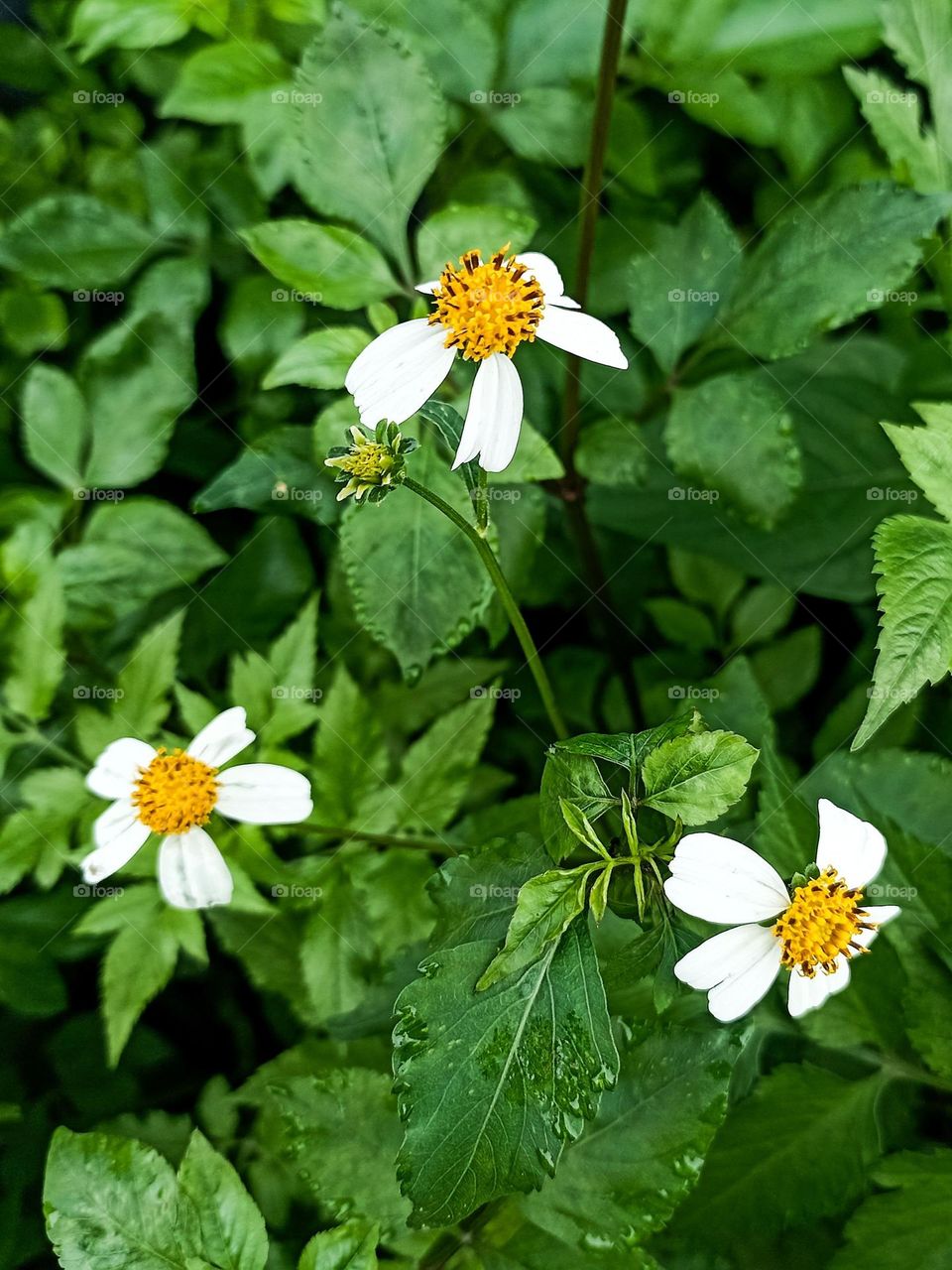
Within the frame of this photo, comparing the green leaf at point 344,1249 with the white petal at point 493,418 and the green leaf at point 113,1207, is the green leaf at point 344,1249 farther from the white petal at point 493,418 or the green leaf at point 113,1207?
the white petal at point 493,418

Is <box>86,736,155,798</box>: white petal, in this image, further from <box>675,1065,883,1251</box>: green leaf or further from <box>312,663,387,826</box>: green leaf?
<box>675,1065,883,1251</box>: green leaf

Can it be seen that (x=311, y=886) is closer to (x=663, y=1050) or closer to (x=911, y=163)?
(x=663, y=1050)

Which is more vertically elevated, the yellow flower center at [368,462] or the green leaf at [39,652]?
the yellow flower center at [368,462]

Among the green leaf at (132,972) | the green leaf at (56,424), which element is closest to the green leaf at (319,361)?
the green leaf at (56,424)

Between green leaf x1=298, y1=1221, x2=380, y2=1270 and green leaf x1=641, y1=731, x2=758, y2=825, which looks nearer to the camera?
green leaf x1=641, y1=731, x2=758, y2=825

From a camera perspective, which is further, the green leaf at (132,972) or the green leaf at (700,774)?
the green leaf at (132,972)

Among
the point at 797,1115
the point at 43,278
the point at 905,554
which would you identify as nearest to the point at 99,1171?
the point at 797,1115

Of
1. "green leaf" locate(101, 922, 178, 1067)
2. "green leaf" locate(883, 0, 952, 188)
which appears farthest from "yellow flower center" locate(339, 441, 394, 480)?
"green leaf" locate(883, 0, 952, 188)
